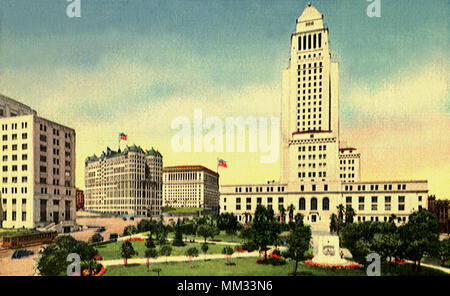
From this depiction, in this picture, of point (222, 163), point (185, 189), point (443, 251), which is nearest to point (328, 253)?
point (443, 251)

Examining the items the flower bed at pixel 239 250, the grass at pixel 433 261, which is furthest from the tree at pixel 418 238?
the flower bed at pixel 239 250

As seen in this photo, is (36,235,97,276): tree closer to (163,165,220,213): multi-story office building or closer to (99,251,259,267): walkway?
(99,251,259,267): walkway

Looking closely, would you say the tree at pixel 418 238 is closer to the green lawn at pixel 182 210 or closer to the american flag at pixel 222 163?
the american flag at pixel 222 163

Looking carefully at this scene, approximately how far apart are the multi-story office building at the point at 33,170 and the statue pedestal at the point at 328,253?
→ 2840 centimetres

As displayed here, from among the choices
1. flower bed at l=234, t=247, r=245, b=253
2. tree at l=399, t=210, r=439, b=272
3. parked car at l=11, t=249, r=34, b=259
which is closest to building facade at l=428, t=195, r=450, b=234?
tree at l=399, t=210, r=439, b=272

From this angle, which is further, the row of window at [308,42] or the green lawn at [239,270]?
the row of window at [308,42]

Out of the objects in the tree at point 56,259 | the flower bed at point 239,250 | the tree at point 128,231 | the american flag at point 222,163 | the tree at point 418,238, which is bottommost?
the tree at point 128,231

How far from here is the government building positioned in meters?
A: 43.2

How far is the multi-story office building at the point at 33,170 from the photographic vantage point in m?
36.8

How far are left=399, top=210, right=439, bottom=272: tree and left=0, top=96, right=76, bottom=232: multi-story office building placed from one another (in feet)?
111

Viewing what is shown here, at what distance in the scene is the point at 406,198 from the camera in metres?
39.8

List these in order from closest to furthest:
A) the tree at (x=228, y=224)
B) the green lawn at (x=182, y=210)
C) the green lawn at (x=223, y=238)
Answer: the green lawn at (x=223, y=238)
the tree at (x=228, y=224)
the green lawn at (x=182, y=210)
